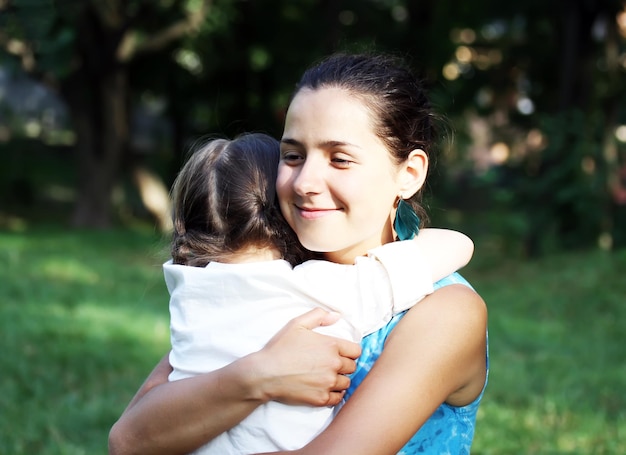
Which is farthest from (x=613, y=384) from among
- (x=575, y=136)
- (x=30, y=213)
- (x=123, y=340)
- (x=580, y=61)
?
(x=30, y=213)

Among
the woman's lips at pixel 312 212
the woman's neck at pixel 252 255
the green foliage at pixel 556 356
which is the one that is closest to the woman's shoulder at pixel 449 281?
the woman's lips at pixel 312 212

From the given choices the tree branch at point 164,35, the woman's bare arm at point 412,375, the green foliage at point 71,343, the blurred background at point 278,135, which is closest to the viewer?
the woman's bare arm at point 412,375

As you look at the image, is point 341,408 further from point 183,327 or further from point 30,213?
point 30,213

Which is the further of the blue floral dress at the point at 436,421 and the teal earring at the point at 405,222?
the teal earring at the point at 405,222

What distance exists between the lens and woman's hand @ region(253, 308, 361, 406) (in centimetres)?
168

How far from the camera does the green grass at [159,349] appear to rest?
4.12m

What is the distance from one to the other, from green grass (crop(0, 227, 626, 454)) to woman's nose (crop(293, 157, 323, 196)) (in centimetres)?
59

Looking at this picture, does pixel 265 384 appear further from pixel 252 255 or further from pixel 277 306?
pixel 252 255

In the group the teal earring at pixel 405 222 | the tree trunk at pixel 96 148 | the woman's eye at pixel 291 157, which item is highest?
the woman's eye at pixel 291 157

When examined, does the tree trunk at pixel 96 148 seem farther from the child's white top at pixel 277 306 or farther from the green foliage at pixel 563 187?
the child's white top at pixel 277 306

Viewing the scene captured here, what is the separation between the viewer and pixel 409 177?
6.39 ft

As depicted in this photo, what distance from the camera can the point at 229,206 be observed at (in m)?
1.95

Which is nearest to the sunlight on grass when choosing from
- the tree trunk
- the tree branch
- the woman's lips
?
the tree trunk

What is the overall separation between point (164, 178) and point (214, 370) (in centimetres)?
1687
